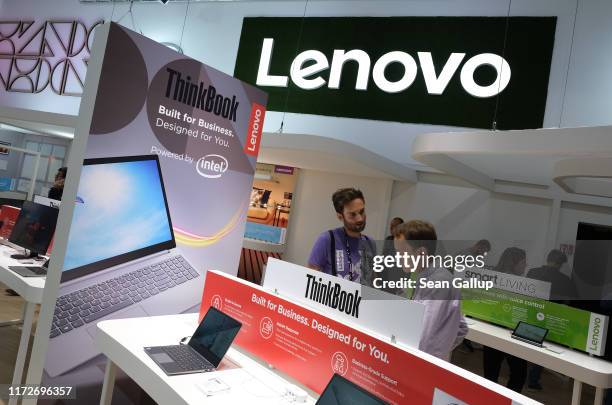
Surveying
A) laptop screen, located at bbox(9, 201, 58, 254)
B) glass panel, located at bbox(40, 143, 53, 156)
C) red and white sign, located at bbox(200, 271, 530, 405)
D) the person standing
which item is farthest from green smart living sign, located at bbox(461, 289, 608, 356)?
glass panel, located at bbox(40, 143, 53, 156)

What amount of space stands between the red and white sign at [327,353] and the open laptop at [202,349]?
22cm

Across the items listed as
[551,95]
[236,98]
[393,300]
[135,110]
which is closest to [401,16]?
[551,95]

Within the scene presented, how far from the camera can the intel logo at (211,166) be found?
9.12 ft

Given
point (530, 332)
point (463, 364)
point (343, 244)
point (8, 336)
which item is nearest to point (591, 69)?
point (530, 332)

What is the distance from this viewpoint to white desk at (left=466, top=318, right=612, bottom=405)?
3193mm

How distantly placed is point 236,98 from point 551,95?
18.2ft

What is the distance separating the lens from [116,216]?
7.83 ft

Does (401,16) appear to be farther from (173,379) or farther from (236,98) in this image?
(173,379)

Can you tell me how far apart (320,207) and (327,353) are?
19.6ft

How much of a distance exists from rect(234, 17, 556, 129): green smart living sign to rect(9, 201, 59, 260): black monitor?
5.34 metres

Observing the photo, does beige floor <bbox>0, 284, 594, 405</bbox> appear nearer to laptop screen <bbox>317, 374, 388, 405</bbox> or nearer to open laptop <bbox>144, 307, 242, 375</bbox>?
open laptop <bbox>144, 307, 242, 375</bbox>

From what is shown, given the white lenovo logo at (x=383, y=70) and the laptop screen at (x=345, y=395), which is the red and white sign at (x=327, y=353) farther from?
the white lenovo logo at (x=383, y=70)

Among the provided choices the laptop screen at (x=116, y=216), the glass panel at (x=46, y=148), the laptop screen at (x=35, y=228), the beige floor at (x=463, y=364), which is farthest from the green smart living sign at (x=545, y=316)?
the glass panel at (x=46, y=148)

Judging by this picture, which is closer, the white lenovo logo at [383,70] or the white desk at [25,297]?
the white desk at [25,297]
